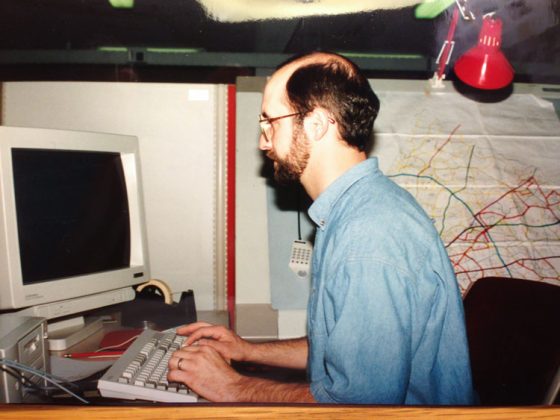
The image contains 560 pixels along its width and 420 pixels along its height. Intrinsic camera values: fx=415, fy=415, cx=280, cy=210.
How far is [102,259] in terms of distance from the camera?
1274mm

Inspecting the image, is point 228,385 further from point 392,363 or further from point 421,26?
point 421,26

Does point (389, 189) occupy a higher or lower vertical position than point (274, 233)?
higher

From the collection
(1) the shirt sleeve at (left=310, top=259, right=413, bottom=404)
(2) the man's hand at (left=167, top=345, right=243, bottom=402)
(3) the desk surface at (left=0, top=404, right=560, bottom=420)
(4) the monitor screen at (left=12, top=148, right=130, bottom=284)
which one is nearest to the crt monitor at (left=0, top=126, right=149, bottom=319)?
(4) the monitor screen at (left=12, top=148, right=130, bottom=284)

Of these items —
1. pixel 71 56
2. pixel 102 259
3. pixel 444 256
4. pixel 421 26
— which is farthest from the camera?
pixel 71 56

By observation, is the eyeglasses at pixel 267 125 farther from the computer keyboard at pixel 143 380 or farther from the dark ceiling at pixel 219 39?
the dark ceiling at pixel 219 39

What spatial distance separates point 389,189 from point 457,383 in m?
0.44

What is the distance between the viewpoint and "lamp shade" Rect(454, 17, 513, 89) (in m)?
1.46

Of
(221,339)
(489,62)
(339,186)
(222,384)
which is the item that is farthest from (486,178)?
(222,384)

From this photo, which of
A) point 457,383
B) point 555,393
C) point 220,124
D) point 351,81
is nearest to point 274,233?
point 220,124

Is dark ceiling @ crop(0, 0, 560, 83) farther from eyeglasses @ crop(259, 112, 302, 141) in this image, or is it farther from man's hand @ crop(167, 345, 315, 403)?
man's hand @ crop(167, 345, 315, 403)

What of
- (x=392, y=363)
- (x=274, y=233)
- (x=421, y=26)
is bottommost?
(x=392, y=363)

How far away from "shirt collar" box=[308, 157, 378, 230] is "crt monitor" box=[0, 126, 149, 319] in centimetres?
67

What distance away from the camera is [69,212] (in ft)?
3.91

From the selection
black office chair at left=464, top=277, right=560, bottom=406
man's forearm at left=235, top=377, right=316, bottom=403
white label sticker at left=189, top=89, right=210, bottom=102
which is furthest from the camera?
white label sticker at left=189, top=89, right=210, bottom=102
